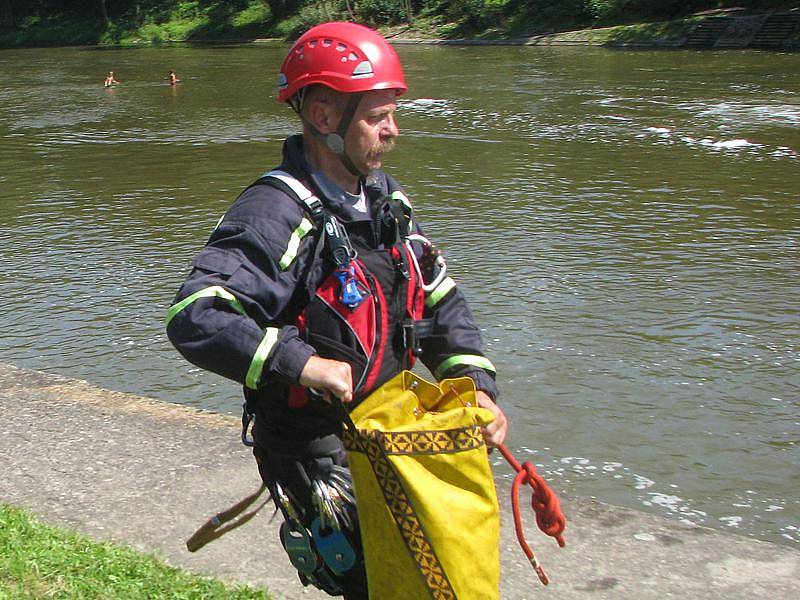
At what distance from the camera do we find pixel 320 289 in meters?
2.71

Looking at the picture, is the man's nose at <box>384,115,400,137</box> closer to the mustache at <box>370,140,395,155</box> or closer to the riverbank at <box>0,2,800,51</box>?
the mustache at <box>370,140,395,155</box>

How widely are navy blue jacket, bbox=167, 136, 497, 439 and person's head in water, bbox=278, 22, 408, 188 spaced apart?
0.31 feet

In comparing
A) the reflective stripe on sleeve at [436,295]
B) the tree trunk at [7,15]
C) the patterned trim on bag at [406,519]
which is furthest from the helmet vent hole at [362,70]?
the tree trunk at [7,15]

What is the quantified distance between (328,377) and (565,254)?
958 cm

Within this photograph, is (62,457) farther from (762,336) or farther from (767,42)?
(767,42)

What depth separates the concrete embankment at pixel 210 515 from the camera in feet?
13.4

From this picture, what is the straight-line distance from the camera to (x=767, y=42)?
36.3 m

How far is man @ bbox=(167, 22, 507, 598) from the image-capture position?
99.8 inches

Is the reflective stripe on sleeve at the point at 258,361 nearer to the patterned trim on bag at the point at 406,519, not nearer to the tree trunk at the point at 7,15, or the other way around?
the patterned trim on bag at the point at 406,519

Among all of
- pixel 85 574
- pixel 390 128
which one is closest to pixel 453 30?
pixel 85 574

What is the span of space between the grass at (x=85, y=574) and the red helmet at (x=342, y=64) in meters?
1.99

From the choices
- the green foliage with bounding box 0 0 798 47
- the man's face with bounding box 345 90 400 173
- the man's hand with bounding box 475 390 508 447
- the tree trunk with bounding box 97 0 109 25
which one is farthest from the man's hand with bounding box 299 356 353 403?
the tree trunk with bounding box 97 0 109 25

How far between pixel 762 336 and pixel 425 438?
7.35 metres

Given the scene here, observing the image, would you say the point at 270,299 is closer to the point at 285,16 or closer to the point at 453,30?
the point at 453,30
